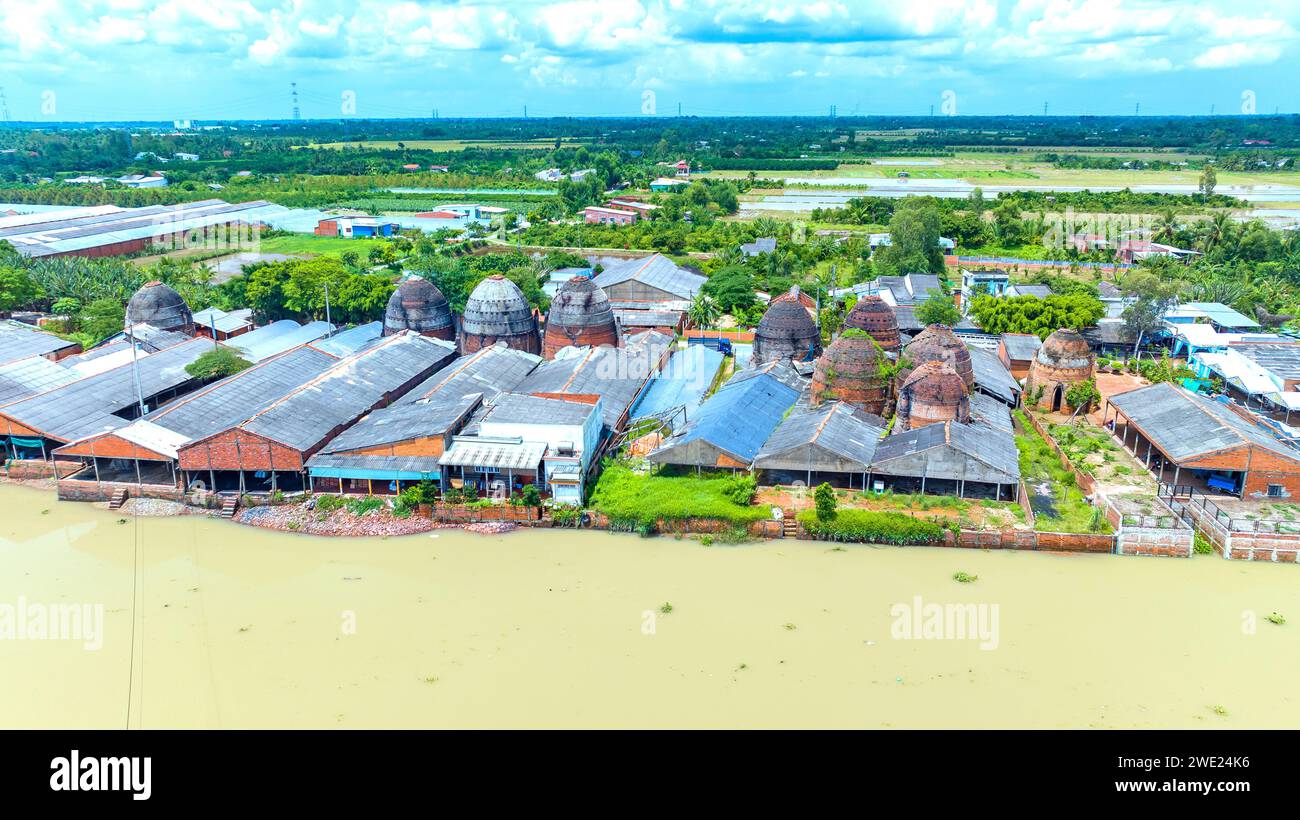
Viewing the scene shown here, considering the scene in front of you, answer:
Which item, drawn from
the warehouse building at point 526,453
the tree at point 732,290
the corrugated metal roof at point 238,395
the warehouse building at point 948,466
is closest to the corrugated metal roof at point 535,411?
the warehouse building at point 526,453

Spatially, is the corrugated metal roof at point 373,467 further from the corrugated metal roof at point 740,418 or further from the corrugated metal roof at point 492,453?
the corrugated metal roof at point 740,418

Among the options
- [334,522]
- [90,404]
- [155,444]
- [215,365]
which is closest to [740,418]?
[334,522]

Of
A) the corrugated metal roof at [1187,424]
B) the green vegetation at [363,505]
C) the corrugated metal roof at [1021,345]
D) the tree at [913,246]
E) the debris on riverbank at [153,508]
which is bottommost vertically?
the debris on riverbank at [153,508]

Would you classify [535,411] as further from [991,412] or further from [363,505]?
[991,412]

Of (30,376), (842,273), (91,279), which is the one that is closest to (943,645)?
(30,376)

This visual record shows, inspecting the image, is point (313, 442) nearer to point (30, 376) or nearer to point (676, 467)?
point (676, 467)

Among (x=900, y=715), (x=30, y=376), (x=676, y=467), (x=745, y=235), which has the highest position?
(x=745, y=235)
